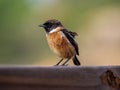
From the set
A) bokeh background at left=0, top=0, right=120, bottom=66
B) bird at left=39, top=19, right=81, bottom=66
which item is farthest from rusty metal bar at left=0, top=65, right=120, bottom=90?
bokeh background at left=0, top=0, right=120, bottom=66

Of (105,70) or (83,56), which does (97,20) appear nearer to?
(83,56)

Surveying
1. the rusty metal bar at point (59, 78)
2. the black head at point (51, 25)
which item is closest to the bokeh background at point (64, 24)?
the black head at point (51, 25)

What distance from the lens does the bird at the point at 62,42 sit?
540 centimetres

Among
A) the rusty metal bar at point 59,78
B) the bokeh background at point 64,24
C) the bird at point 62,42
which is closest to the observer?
the rusty metal bar at point 59,78

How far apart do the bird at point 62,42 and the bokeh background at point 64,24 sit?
31.4ft

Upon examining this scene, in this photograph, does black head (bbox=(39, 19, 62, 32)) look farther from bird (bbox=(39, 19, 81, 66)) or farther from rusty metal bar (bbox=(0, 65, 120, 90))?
rusty metal bar (bbox=(0, 65, 120, 90))

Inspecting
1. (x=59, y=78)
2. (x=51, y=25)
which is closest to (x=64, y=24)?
(x=51, y=25)

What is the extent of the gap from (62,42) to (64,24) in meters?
13.5

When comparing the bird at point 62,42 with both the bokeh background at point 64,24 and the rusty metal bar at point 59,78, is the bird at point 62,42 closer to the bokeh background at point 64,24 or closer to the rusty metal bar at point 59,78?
the rusty metal bar at point 59,78

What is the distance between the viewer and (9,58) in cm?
1722

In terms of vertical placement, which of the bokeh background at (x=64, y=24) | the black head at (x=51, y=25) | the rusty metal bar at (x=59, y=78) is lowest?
the bokeh background at (x=64, y=24)

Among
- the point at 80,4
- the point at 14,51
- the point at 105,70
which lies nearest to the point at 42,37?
the point at 14,51

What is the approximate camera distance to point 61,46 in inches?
214

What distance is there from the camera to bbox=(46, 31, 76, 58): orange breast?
5.41m
